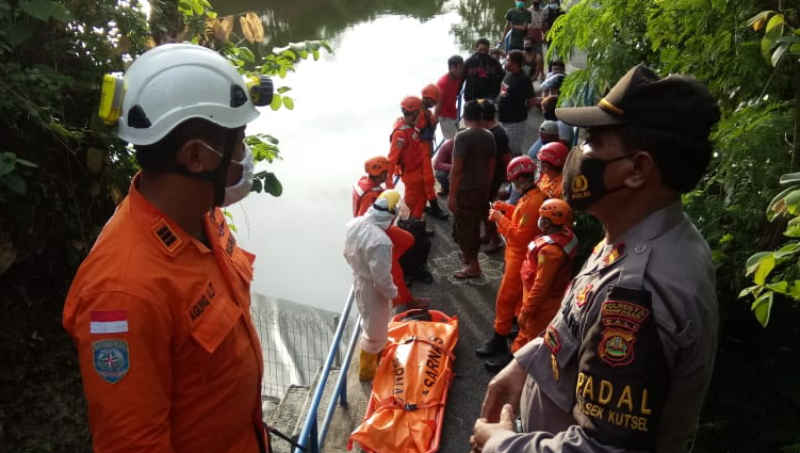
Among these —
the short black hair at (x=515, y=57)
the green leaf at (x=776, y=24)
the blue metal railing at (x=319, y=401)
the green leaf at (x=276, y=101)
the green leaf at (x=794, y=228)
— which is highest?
the short black hair at (x=515, y=57)

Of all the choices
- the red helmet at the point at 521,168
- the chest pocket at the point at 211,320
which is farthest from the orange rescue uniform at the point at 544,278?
the chest pocket at the point at 211,320

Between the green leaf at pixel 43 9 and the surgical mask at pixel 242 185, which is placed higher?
the green leaf at pixel 43 9

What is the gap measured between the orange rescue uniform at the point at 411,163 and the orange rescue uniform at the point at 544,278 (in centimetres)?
257

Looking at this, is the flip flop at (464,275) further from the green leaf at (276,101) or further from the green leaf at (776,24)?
the green leaf at (776,24)

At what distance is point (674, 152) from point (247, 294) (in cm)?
154

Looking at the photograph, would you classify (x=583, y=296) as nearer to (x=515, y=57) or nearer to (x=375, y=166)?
(x=375, y=166)

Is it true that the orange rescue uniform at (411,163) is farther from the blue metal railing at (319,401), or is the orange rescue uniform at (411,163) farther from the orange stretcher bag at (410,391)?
the orange stretcher bag at (410,391)

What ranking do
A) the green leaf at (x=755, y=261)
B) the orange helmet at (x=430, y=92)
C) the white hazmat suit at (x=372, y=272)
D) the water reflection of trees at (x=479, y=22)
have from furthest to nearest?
1. the water reflection of trees at (x=479, y=22)
2. the orange helmet at (x=430, y=92)
3. the white hazmat suit at (x=372, y=272)
4. the green leaf at (x=755, y=261)

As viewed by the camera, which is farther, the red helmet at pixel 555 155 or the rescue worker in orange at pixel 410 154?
the rescue worker in orange at pixel 410 154

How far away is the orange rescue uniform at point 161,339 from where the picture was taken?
1555mm

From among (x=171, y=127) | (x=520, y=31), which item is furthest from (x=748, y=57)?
(x=520, y=31)

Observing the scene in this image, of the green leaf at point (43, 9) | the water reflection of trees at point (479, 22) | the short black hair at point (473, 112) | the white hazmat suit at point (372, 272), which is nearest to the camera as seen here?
the green leaf at point (43, 9)

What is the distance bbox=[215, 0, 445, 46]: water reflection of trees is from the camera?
18.4m

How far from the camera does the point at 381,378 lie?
4.06 metres
